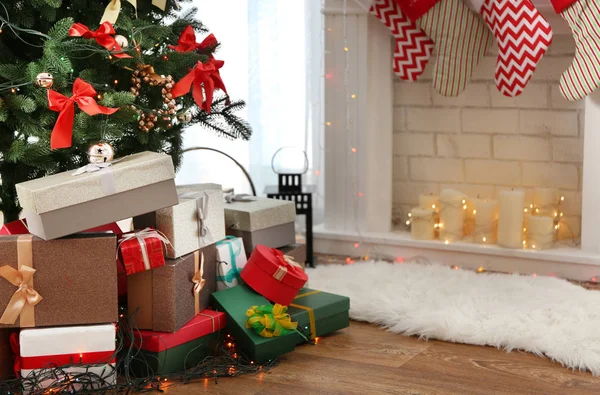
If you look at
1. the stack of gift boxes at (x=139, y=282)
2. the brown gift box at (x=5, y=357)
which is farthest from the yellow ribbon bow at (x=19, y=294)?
the brown gift box at (x=5, y=357)

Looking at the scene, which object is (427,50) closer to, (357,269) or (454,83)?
(454,83)

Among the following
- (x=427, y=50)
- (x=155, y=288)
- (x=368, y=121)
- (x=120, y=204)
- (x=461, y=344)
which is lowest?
(x=461, y=344)

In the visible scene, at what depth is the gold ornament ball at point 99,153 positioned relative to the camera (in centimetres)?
186

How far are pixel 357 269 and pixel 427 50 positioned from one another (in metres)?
0.86

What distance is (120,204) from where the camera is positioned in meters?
1.85

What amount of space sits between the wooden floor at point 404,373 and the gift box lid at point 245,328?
0.14 feet

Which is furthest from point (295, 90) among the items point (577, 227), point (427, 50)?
point (577, 227)

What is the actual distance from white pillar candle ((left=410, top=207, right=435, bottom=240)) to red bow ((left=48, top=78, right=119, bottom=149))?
153 cm

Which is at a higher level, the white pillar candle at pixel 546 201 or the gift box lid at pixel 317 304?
the white pillar candle at pixel 546 201

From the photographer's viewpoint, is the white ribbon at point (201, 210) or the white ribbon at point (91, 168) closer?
the white ribbon at point (91, 168)

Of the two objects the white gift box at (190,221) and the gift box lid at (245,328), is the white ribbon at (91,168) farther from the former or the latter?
the gift box lid at (245,328)

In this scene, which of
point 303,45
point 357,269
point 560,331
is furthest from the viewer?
point 303,45

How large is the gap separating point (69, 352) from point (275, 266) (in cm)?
58

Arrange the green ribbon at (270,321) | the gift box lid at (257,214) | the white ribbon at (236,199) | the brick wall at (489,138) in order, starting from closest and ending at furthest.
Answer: the green ribbon at (270,321) → the gift box lid at (257,214) → the white ribbon at (236,199) → the brick wall at (489,138)
